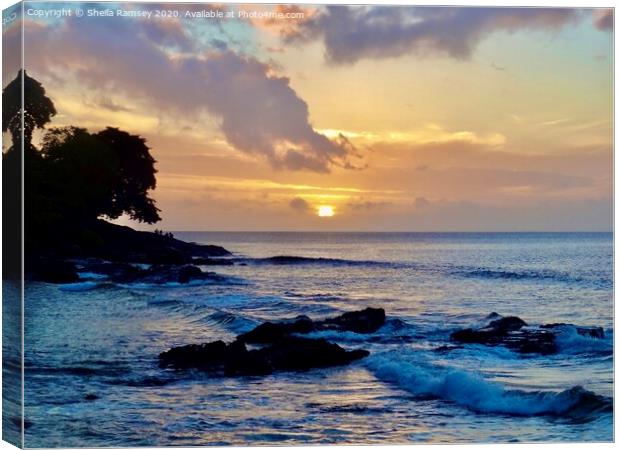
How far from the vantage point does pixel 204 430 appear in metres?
11.5

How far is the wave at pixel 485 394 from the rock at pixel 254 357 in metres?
0.67

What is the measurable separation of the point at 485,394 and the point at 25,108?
18.2 feet

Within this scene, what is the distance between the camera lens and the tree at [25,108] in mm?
11266

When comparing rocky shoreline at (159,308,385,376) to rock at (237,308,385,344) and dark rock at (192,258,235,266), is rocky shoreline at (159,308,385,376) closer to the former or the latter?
rock at (237,308,385,344)

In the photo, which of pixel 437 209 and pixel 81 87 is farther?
pixel 437 209

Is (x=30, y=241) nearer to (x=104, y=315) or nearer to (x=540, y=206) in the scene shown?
(x=104, y=315)

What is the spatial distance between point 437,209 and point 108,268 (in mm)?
3688

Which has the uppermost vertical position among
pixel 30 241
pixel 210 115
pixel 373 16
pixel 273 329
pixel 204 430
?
pixel 373 16

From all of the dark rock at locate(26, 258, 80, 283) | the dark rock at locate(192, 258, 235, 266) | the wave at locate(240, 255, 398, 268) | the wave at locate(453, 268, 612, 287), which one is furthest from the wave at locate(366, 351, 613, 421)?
the dark rock at locate(26, 258, 80, 283)

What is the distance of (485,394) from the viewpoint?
11.8 metres

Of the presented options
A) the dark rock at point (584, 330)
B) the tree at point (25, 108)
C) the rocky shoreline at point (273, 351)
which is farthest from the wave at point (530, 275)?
the tree at point (25, 108)

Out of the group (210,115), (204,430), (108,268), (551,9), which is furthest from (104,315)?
(551,9)

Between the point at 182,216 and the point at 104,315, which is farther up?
the point at 182,216

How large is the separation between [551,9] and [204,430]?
18.9ft
